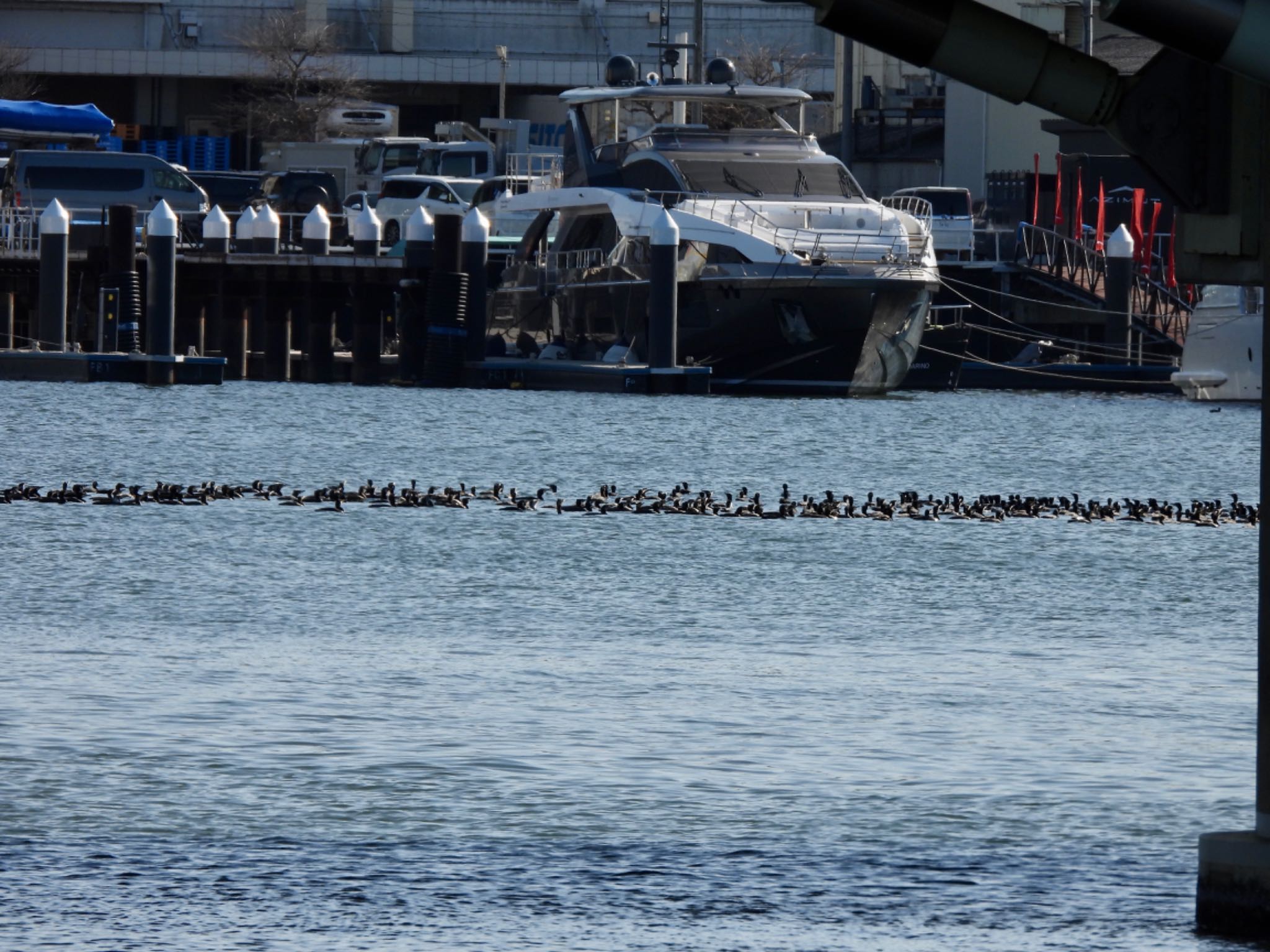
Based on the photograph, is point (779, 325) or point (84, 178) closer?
point (779, 325)

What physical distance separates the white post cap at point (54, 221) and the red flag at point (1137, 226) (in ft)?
64.8

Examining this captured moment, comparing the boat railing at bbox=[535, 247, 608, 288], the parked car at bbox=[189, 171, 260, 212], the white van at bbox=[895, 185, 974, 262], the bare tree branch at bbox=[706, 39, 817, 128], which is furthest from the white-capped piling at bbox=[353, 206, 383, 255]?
the bare tree branch at bbox=[706, 39, 817, 128]

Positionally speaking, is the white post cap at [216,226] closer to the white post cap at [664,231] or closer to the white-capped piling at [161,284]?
the white-capped piling at [161,284]

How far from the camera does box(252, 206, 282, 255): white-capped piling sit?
45.8 meters

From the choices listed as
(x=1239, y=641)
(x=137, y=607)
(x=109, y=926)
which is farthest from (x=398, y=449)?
(x=109, y=926)

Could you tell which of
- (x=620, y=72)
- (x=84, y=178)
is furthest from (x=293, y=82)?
(x=620, y=72)

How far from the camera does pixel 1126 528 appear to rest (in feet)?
75.6

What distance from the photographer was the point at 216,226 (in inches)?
1791

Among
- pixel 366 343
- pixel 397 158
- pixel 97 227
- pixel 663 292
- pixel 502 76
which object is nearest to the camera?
pixel 663 292

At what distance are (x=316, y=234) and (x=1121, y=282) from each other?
1403 centimetres

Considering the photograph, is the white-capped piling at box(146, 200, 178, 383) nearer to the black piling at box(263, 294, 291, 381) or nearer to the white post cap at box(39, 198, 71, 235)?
the white post cap at box(39, 198, 71, 235)

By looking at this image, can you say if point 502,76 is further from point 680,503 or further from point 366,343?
point 680,503

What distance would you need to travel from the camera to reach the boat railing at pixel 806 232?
3922 cm

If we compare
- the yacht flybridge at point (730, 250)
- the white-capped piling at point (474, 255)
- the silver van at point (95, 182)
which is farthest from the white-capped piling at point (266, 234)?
the silver van at point (95, 182)
